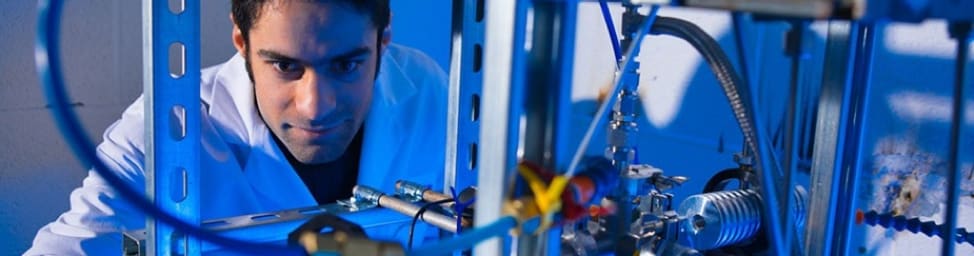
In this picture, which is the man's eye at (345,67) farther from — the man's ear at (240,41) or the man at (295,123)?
the man's ear at (240,41)

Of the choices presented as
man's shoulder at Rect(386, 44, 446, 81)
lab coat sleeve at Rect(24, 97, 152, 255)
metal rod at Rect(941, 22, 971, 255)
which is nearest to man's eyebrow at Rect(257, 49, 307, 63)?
lab coat sleeve at Rect(24, 97, 152, 255)

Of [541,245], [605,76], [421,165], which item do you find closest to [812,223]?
[541,245]

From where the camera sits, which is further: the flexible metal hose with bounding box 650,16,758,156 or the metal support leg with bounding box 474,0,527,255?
the flexible metal hose with bounding box 650,16,758,156

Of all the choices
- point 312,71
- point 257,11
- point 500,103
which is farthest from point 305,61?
point 500,103

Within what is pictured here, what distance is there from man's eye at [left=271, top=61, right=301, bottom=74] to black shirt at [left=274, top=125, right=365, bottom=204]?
0.27 metres

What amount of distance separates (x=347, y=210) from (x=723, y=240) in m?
0.44

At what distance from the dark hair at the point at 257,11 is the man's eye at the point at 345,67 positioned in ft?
0.29

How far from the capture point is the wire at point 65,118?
0.45 meters

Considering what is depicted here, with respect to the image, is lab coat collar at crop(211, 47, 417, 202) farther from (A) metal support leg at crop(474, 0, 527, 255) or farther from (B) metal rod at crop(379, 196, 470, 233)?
(A) metal support leg at crop(474, 0, 527, 255)

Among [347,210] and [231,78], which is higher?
[231,78]

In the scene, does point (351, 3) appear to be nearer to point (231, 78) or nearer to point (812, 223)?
point (231, 78)

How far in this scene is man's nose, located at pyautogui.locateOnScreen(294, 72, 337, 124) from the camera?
1.44 metres

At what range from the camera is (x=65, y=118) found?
45 cm

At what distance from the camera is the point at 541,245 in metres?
0.58
